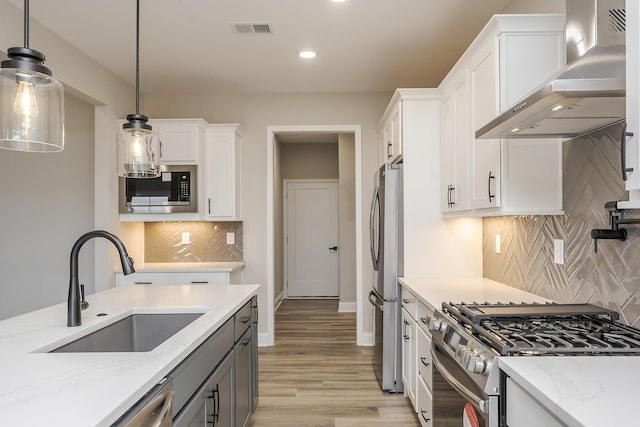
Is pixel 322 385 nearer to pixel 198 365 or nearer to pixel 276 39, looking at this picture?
pixel 198 365

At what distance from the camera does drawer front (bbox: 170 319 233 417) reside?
58.2 inches

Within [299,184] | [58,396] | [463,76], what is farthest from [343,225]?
[58,396]

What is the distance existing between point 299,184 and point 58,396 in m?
6.42

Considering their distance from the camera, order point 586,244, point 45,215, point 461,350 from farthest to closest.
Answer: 1. point 45,215
2. point 586,244
3. point 461,350

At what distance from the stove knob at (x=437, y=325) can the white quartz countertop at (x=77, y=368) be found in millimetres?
1003

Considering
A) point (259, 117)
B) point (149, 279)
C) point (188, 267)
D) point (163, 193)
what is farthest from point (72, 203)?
point (259, 117)

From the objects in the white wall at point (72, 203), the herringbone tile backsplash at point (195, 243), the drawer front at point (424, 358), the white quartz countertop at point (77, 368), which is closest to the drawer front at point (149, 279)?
the white wall at point (72, 203)

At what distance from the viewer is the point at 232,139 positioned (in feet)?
14.5

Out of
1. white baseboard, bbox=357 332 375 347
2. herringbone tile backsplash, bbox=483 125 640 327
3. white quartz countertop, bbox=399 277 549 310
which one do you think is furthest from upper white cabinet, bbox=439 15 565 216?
white baseboard, bbox=357 332 375 347

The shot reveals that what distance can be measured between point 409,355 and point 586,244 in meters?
1.44

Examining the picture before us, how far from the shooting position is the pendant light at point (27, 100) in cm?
129

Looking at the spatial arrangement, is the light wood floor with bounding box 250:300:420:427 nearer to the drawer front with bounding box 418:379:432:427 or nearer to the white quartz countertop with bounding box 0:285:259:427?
the drawer front with bounding box 418:379:432:427

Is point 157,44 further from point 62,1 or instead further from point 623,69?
point 623,69

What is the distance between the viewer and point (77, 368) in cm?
126
